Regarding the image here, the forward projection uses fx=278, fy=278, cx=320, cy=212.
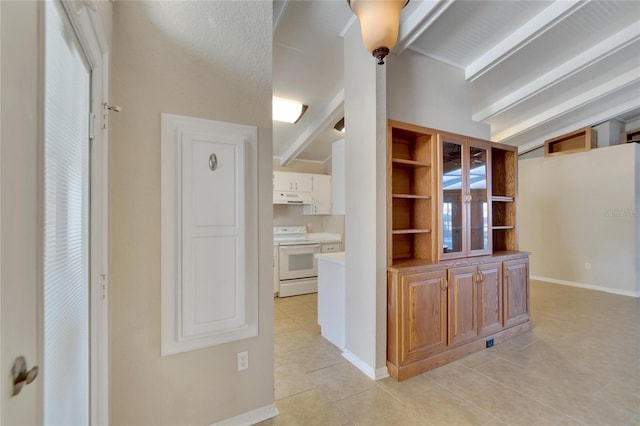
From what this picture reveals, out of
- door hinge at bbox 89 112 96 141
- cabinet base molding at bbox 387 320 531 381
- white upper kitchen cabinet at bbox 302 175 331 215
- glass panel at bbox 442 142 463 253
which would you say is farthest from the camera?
white upper kitchen cabinet at bbox 302 175 331 215

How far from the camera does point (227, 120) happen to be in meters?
1.74

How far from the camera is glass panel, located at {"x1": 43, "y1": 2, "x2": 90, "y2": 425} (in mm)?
870

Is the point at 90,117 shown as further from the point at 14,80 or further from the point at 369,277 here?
the point at 369,277

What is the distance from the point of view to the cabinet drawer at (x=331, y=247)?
5.13m

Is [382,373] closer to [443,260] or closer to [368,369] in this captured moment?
[368,369]

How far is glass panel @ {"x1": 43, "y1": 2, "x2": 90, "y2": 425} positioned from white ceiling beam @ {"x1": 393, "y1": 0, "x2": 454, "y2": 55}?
7.74 feet

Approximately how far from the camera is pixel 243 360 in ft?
5.79

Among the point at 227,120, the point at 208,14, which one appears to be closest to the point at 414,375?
the point at 227,120

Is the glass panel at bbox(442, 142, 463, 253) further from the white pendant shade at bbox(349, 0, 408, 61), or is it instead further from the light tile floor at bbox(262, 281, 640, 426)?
the white pendant shade at bbox(349, 0, 408, 61)

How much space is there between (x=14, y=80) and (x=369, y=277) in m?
2.22

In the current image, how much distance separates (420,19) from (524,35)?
1205 mm

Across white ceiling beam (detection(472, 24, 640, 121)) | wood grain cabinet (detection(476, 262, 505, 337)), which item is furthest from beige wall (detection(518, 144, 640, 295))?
wood grain cabinet (detection(476, 262, 505, 337))

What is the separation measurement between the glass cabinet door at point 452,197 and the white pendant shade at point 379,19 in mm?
1487

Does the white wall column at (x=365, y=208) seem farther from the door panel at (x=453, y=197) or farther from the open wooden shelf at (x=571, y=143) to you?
the open wooden shelf at (x=571, y=143)
